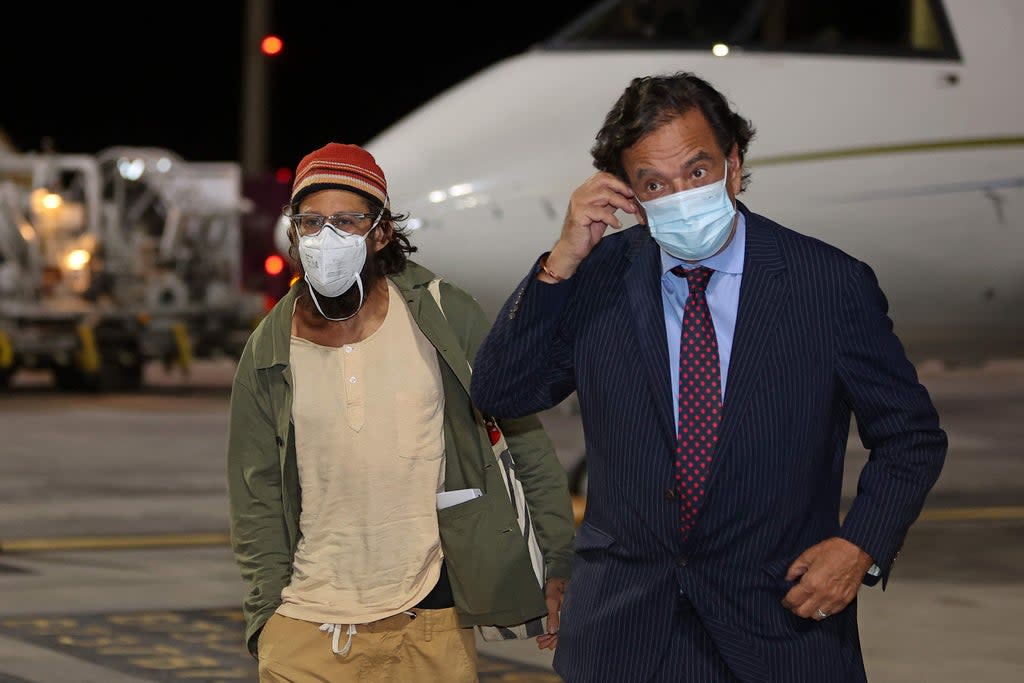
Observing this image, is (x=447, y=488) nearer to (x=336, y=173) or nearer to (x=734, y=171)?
(x=336, y=173)

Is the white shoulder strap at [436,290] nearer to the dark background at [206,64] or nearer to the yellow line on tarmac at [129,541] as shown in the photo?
the yellow line on tarmac at [129,541]

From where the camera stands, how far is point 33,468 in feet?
44.7

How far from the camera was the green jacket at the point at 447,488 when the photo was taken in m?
3.92

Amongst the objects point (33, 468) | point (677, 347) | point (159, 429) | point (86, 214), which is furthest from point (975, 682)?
point (86, 214)

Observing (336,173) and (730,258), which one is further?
(336,173)

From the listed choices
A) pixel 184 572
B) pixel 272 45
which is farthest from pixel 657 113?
pixel 272 45

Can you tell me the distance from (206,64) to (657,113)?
6602 centimetres

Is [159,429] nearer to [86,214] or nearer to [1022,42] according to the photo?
[86,214]

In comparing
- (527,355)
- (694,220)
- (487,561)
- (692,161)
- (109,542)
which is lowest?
(109,542)

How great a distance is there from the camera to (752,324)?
10.6 ft

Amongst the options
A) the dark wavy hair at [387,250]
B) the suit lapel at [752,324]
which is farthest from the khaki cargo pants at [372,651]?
the suit lapel at [752,324]

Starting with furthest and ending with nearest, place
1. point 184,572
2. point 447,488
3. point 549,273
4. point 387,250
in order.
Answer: point 184,572
point 387,250
point 447,488
point 549,273

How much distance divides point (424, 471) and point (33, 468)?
10.3 m

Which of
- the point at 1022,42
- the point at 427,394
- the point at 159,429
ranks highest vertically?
the point at 1022,42
